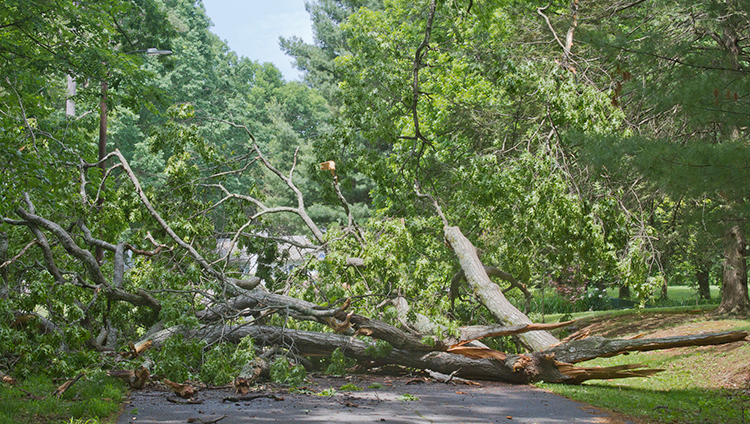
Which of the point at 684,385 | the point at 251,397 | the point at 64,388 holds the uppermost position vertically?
the point at 64,388

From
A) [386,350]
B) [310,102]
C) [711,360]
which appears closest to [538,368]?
[386,350]

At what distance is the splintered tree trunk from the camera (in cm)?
840

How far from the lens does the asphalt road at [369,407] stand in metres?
5.01

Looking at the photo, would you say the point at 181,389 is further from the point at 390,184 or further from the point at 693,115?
the point at 390,184

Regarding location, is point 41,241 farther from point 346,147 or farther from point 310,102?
point 310,102

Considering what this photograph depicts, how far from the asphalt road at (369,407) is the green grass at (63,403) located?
0.19m

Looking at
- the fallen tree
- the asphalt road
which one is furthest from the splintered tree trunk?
the asphalt road

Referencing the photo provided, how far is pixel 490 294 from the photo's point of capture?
926cm

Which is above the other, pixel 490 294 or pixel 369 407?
pixel 490 294

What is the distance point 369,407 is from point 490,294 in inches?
162

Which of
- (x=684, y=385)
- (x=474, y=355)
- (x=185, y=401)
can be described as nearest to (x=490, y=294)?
(x=474, y=355)

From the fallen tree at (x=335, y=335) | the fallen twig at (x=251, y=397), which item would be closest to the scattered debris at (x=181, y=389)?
the fallen twig at (x=251, y=397)

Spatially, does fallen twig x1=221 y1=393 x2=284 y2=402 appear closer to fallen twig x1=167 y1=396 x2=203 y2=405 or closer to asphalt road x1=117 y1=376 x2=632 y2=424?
asphalt road x1=117 y1=376 x2=632 y2=424

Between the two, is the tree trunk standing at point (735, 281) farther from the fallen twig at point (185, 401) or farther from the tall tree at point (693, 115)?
the fallen twig at point (185, 401)
